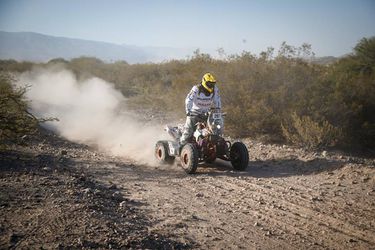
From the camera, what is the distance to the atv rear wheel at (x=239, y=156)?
9.79 m

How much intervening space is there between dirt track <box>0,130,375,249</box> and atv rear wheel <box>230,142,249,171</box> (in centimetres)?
30

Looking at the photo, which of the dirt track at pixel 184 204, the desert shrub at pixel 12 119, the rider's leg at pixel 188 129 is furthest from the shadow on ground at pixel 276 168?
the desert shrub at pixel 12 119

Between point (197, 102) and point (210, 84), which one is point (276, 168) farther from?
point (210, 84)

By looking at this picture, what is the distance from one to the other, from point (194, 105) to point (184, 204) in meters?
3.74

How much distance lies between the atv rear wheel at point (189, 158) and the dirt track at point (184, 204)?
0.68 ft

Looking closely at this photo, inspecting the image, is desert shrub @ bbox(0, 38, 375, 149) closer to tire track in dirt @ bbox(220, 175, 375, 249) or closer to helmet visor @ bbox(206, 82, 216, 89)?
helmet visor @ bbox(206, 82, 216, 89)

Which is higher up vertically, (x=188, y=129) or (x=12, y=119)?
(x=188, y=129)

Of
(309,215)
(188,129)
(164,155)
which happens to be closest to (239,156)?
(188,129)

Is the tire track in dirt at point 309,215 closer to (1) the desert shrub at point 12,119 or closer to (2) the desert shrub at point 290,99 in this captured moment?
(2) the desert shrub at point 290,99

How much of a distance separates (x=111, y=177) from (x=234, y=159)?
3.38 meters

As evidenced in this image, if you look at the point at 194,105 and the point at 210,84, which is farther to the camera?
the point at 194,105

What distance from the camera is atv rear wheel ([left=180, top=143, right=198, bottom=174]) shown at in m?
9.48

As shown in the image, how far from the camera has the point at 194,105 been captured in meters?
10.4

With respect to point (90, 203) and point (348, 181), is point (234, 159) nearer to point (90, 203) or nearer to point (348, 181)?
point (348, 181)
